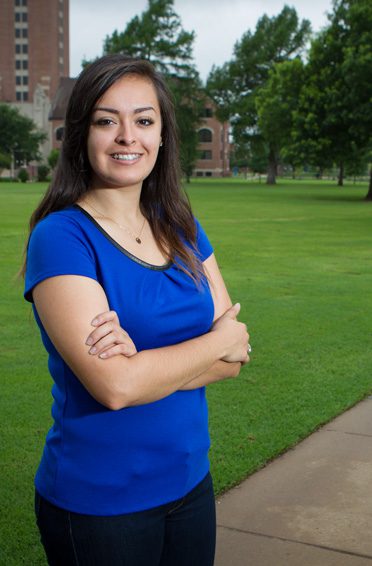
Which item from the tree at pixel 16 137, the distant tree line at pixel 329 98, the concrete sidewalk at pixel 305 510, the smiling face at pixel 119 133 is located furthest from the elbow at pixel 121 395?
the tree at pixel 16 137

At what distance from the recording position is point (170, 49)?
75375mm

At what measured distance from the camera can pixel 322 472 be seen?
4578 millimetres

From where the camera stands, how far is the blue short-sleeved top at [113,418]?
1.99 metres

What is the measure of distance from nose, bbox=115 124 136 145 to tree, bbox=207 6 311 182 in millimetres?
72497

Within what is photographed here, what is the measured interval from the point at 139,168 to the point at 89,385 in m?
0.65

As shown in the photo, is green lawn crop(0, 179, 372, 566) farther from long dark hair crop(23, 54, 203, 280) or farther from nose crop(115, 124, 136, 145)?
nose crop(115, 124, 136, 145)

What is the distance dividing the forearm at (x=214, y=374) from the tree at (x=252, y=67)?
72.4m

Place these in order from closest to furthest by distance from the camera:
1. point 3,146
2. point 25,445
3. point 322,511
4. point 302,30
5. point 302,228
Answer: point 322,511 < point 25,445 < point 302,228 < point 302,30 < point 3,146

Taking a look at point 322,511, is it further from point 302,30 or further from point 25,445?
point 302,30

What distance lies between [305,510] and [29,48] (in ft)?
428

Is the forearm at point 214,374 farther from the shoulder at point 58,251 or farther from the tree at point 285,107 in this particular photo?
the tree at point 285,107

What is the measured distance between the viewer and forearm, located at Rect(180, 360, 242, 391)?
2.17 metres

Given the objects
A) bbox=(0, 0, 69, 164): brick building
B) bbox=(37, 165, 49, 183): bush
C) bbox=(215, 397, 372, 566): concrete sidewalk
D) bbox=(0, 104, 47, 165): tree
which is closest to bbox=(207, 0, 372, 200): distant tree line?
bbox=(37, 165, 49, 183): bush

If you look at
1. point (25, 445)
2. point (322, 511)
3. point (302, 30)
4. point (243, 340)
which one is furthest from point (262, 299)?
point (302, 30)
